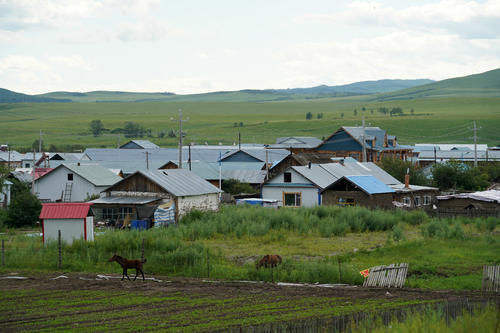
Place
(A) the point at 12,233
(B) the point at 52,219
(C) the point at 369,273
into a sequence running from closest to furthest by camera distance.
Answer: (C) the point at 369,273, (B) the point at 52,219, (A) the point at 12,233

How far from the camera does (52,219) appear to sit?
29406 mm

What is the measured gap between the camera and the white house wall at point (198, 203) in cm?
3803

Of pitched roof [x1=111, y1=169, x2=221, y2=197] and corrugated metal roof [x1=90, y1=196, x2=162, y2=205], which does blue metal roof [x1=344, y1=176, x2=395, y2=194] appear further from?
corrugated metal roof [x1=90, y1=196, x2=162, y2=205]

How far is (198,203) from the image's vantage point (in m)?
39.4

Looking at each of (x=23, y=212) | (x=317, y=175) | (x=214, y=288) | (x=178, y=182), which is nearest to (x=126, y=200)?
(x=178, y=182)

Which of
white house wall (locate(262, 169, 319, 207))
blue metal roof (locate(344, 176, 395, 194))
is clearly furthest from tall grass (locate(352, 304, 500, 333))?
white house wall (locate(262, 169, 319, 207))

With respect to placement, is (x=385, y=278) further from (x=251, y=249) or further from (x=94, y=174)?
(x=94, y=174)

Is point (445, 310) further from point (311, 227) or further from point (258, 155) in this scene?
point (258, 155)

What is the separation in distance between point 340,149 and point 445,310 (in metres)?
67.6

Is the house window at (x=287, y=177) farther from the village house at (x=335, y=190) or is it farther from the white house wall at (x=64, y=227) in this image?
the white house wall at (x=64, y=227)

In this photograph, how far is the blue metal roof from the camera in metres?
44.2

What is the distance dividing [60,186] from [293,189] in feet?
54.7

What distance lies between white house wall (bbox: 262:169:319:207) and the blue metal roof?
271 centimetres

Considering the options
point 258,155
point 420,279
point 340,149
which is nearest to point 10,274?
point 420,279
